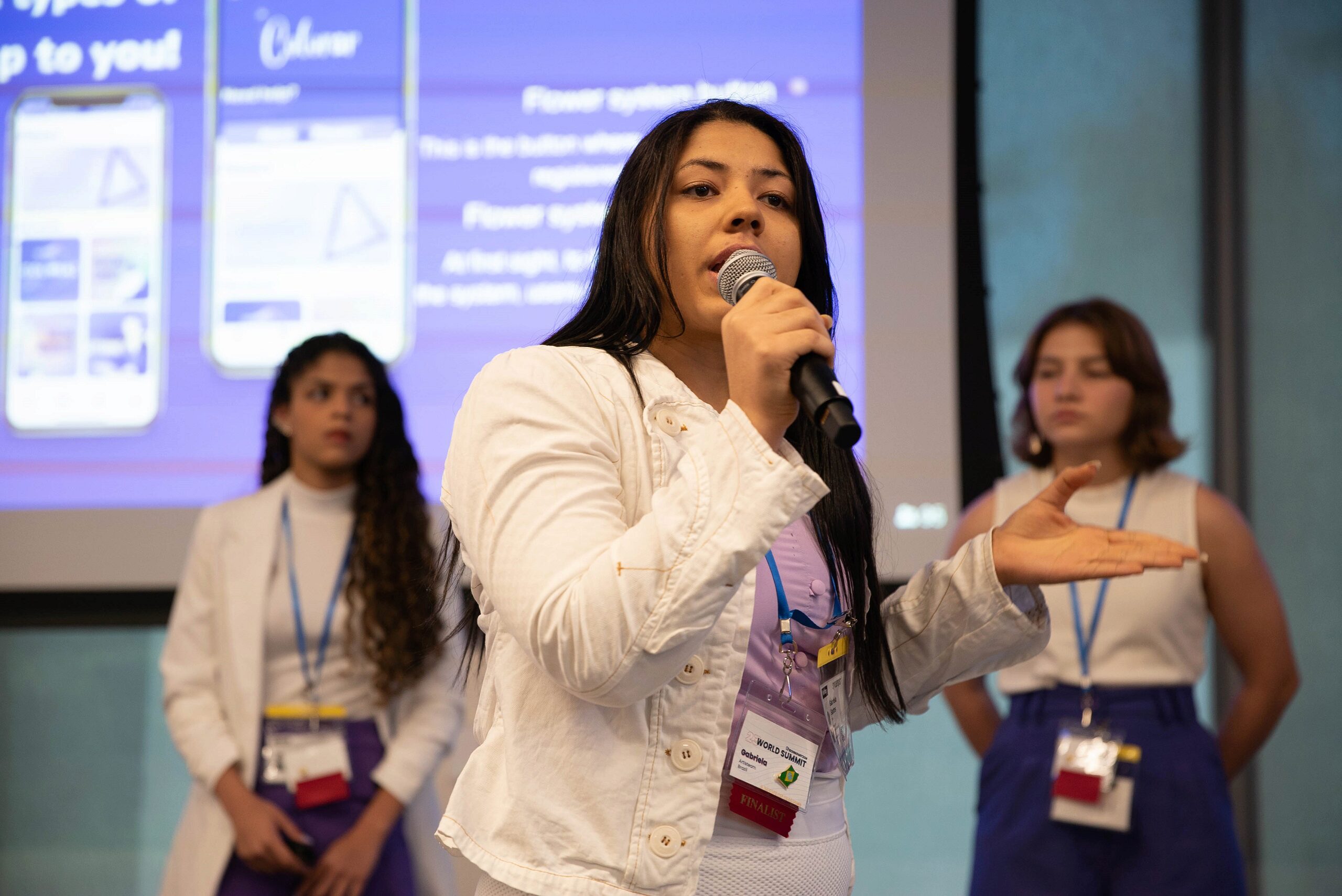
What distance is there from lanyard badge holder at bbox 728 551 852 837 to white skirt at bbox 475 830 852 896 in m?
0.02

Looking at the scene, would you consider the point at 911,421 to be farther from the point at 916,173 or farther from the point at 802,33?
the point at 802,33

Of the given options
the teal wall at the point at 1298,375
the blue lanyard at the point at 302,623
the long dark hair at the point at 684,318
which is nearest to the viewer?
the long dark hair at the point at 684,318

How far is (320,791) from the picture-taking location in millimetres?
2455

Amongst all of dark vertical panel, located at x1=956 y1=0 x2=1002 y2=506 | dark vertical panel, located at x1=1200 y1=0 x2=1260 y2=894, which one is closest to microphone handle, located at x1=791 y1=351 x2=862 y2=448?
dark vertical panel, located at x1=956 y1=0 x2=1002 y2=506

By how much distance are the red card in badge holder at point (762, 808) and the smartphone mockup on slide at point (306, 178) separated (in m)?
2.46

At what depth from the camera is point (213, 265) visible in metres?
3.37

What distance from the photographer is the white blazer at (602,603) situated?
90 centimetres

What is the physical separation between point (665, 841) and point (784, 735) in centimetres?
19

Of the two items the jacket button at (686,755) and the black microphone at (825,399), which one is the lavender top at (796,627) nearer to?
the jacket button at (686,755)

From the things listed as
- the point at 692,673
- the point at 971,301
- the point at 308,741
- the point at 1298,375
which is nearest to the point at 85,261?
the point at 308,741

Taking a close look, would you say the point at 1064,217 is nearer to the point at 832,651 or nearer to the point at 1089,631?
the point at 1089,631

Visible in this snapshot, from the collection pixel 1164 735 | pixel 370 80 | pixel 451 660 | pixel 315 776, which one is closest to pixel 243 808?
pixel 315 776

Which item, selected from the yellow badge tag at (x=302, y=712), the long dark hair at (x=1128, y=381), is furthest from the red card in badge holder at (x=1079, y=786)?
the yellow badge tag at (x=302, y=712)

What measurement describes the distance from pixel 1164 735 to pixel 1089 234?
215 cm
